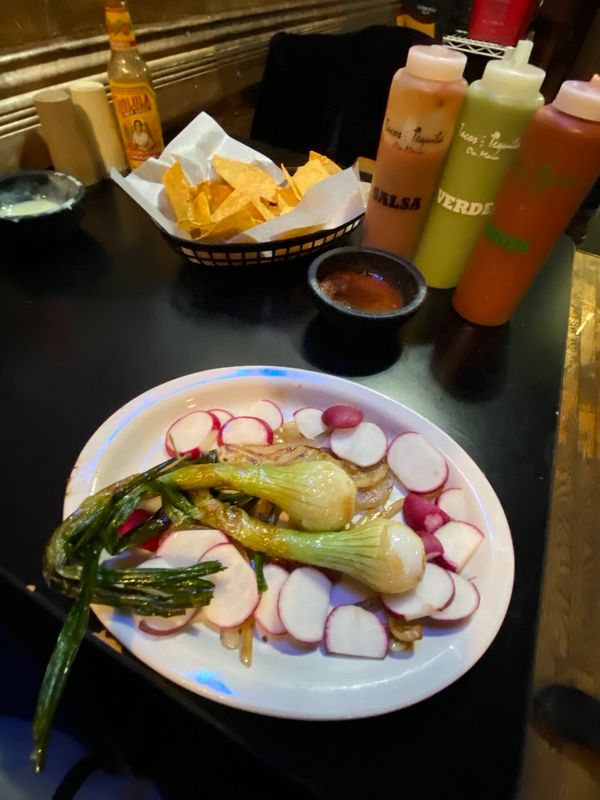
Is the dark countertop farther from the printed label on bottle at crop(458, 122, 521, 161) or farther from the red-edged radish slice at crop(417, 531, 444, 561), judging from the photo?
the printed label on bottle at crop(458, 122, 521, 161)

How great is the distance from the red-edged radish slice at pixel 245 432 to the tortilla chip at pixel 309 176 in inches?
24.1

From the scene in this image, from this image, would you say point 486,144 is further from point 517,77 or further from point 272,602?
point 272,602

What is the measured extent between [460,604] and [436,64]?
0.81 metres

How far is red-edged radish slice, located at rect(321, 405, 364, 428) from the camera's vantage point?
75 centimetres

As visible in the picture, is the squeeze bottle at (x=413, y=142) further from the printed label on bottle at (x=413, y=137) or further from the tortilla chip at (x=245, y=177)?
the tortilla chip at (x=245, y=177)

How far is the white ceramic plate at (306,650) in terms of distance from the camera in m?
0.51

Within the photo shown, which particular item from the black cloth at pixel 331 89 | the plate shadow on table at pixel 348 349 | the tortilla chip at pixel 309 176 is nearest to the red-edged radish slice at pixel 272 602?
the plate shadow on table at pixel 348 349

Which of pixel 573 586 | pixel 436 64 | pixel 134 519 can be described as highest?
pixel 436 64

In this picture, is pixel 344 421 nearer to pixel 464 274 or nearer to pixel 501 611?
pixel 501 611

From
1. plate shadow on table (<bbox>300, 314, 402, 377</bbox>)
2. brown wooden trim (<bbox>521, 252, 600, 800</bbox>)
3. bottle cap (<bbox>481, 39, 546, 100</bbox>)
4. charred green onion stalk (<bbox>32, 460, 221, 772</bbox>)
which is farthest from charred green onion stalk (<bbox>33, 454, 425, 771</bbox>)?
bottle cap (<bbox>481, 39, 546, 100</bbox>)

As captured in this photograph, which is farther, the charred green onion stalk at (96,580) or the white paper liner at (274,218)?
the white paper liner at (274,218)

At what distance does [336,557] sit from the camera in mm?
596

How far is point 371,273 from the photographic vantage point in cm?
97

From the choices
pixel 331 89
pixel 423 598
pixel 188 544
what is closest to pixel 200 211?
pixel 188 544
